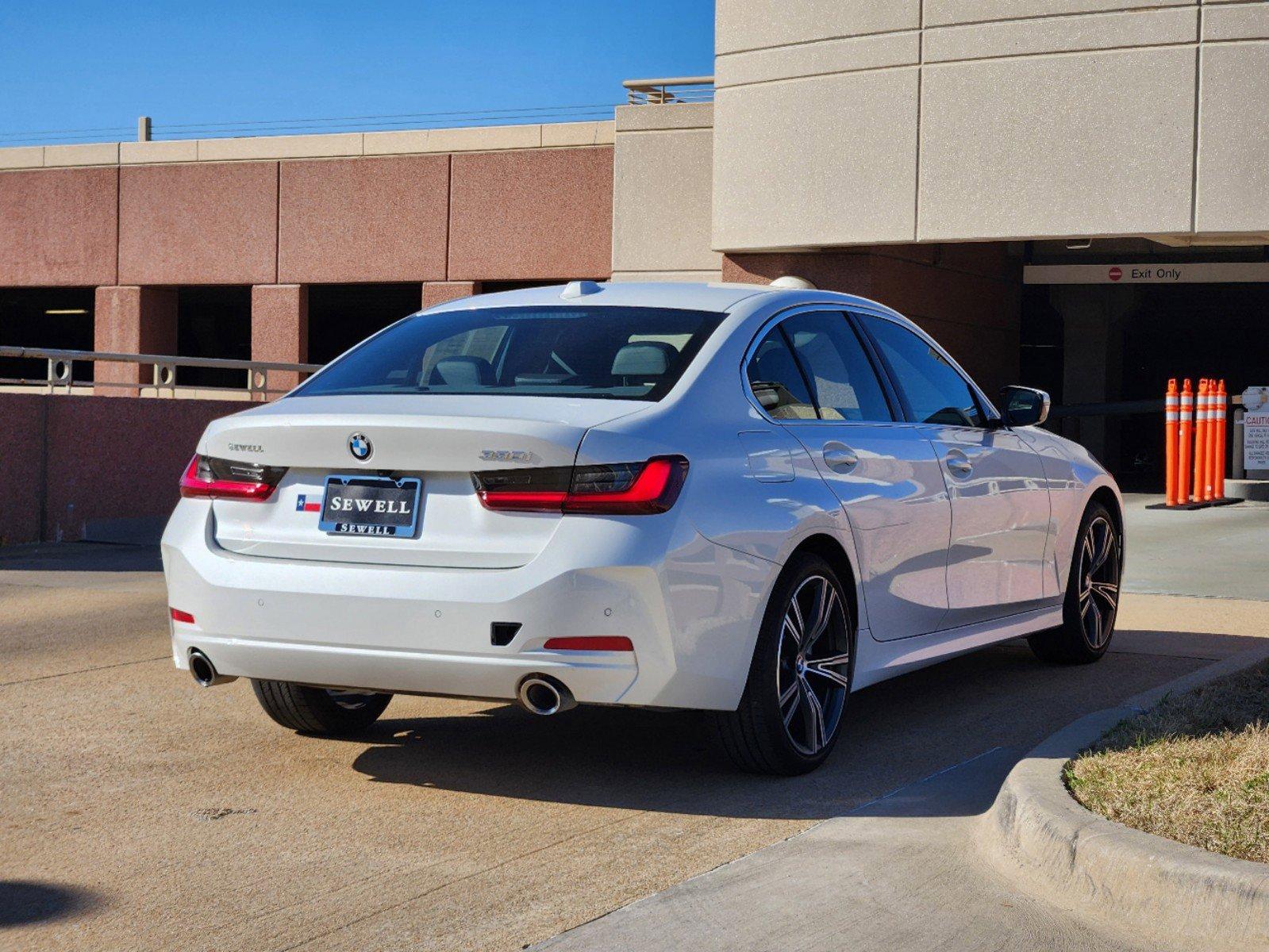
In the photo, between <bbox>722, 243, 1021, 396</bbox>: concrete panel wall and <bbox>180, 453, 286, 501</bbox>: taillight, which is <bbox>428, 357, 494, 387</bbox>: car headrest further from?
<bbox>722, 243, 1021, 396</bbox>: concrete panel wall

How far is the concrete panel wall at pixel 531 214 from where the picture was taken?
25.5 meters

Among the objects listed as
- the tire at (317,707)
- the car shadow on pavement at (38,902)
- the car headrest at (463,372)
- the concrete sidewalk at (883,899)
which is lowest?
the car shadow on pavement at (38,902)

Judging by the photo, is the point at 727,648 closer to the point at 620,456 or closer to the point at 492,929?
the point at 620,456

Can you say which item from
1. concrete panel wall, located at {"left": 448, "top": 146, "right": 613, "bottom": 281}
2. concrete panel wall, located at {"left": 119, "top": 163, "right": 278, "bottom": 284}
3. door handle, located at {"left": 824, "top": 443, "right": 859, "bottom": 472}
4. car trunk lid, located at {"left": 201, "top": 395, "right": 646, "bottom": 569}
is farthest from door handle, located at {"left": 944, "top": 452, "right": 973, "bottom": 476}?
concrete panel wall, located at {"left": 119, "top": 163, "right": 278, "bottom": 284}

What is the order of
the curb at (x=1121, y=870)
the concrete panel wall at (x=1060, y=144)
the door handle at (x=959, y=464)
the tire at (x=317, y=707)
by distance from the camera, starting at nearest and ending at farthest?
1. the curb at (x=1121, y=870)
2. the tire at (x=317, y=707)
3. the door handle at (x=959, y=464)
4. the concrete panel wall at (x=1060, y=144)

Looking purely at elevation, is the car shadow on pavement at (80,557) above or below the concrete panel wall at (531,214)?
below

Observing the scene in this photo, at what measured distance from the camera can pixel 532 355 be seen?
5.73 metres

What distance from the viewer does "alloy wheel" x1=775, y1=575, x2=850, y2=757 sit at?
216 inches

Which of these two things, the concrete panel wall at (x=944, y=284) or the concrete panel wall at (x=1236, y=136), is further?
the concrete panel wall at (x=944, y=284)

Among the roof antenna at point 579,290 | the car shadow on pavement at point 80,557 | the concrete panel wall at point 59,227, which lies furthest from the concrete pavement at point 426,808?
the concrete panel wall at point 59,227

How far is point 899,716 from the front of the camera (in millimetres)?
6816

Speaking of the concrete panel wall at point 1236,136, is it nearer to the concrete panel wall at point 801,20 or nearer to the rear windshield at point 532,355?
the concrete panel wall at point 801,20

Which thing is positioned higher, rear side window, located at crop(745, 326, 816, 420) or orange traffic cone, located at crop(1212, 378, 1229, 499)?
rear side window, located at crop(745, 326, 816, 420)

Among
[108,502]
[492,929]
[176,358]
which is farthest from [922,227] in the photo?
[492,929]
